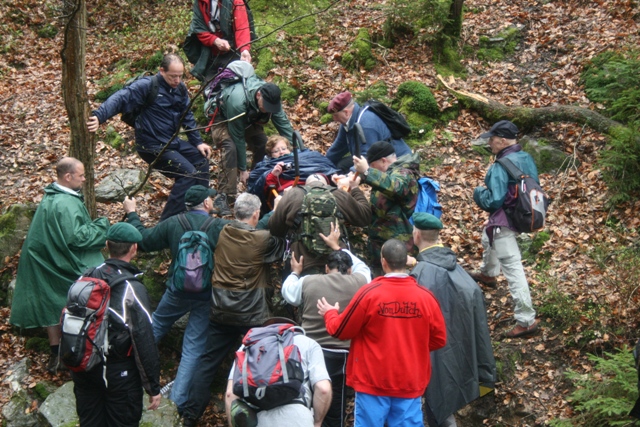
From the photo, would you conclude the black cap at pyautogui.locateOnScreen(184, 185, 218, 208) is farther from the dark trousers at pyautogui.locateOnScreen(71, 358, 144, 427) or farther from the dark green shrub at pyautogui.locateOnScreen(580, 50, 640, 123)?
the dark green shrub at pyautogui.locateOnScreen(580, 50, 640, 123)

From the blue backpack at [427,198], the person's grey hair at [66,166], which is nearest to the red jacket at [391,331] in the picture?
the blue backpack at [427,198]

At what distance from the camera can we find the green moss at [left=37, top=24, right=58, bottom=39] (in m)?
Result: 15.1

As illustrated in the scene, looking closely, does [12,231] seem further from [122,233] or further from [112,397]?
[112,397]

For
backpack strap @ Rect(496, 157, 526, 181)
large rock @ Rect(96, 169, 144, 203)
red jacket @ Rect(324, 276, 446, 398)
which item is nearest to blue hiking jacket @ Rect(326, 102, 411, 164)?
backpack strap @ Rect(496, 157, 526, 181)

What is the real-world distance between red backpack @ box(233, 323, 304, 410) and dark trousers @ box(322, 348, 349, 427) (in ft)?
3.58

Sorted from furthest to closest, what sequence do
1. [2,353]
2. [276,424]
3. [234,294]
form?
[2,353] < [234,294] < [276,424]

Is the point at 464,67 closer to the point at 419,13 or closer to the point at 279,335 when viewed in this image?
the point at 419,13

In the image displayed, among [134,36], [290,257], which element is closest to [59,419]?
[290,257]

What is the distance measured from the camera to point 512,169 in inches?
258

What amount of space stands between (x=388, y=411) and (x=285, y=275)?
6.79 ft

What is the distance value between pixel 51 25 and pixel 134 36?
2627mm

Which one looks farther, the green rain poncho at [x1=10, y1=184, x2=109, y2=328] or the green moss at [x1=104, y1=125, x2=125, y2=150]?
the green moss at [x1=104, y1=125, x2=125, y2=150]

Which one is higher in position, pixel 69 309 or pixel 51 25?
pixel 51 25

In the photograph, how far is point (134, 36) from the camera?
1436 cm
